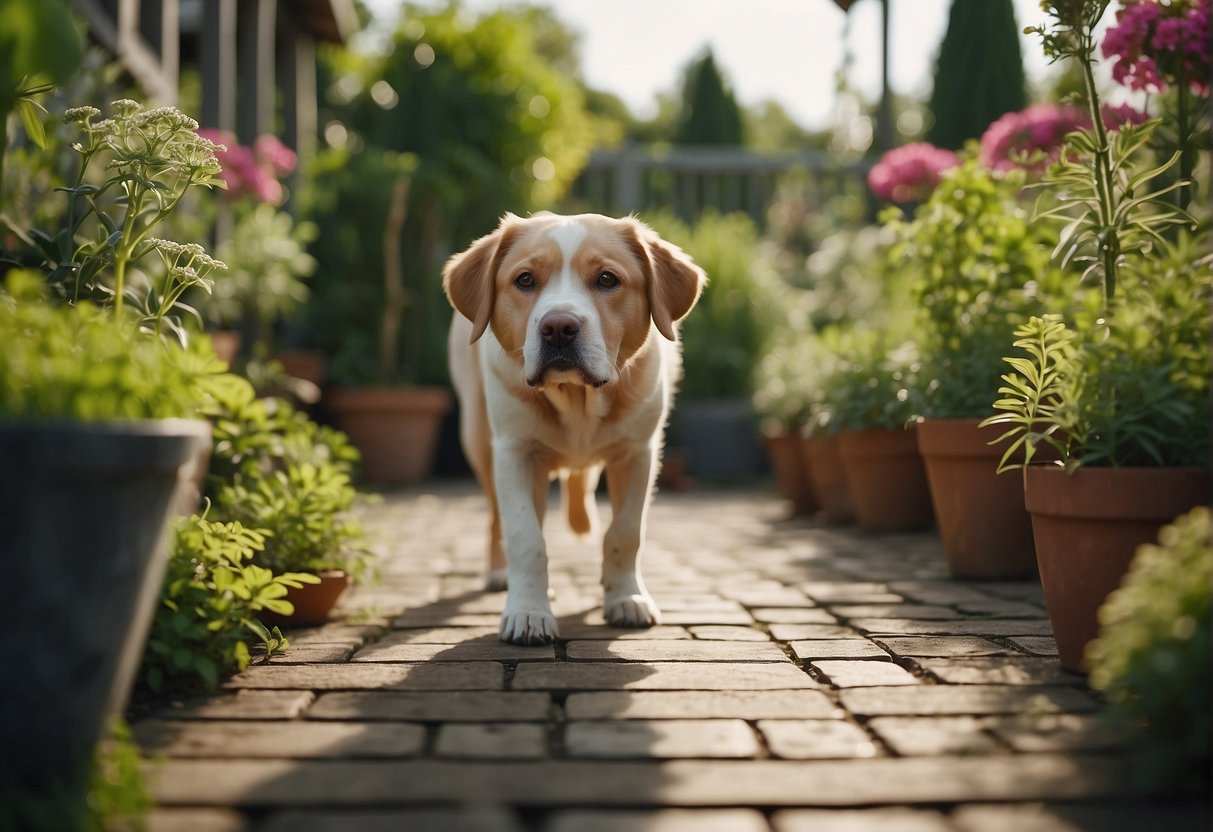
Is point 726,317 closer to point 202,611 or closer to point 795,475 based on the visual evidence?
point 795,475

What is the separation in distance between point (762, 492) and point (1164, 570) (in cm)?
637

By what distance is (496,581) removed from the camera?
3.80m

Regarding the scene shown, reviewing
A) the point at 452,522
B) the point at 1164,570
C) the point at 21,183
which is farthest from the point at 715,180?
the point at 1164,570

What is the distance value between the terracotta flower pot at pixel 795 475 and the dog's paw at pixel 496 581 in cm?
290

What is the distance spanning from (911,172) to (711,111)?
16056mm

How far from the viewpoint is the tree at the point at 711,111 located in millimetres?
21281

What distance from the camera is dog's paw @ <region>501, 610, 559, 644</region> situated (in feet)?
9.25

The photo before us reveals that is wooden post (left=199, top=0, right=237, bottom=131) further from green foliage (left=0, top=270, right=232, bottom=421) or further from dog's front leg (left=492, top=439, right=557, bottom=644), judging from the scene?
green foliage (left=0, top=270, right=232, bottom=421)

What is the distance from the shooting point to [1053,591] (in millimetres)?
2486

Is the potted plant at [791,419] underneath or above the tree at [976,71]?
underneath

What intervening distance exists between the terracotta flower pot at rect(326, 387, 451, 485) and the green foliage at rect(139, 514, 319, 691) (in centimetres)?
559

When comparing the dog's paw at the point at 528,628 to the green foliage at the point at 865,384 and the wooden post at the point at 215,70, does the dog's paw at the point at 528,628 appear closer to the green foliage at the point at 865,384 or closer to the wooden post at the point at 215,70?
the green foliage at the point at 865,384

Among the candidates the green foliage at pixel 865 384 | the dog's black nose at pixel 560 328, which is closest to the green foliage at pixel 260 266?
the green foliage at pixel 865 384

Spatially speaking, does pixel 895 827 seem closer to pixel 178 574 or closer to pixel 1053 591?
pixel 1053 591
